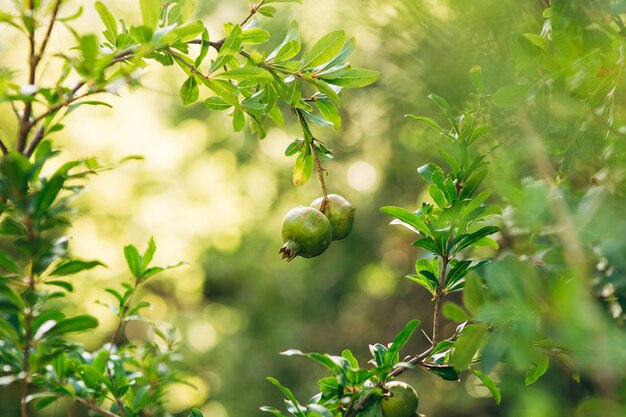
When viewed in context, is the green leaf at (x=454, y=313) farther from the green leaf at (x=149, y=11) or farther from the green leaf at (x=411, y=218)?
the green leaf at (x=149, y=11)

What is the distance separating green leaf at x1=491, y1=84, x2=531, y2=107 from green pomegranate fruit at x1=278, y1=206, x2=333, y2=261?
0.33 m

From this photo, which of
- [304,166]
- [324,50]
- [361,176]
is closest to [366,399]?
[304,166]

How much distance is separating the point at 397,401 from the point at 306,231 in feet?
1.01

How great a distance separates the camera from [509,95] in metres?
0.89

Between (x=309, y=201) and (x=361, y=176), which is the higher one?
(x=361, y=176)

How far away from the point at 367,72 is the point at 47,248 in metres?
0.54

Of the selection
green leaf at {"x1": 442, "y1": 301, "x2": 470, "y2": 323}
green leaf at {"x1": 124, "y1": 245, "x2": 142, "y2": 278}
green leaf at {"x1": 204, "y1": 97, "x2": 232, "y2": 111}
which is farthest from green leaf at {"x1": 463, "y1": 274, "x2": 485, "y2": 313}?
green leaf at {"x1": 124, "y1": 245, "x2": 142, "y2": 278}

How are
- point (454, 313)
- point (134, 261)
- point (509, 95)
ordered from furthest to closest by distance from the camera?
point (134, 261) < point (509, 95) < point (454, 313)

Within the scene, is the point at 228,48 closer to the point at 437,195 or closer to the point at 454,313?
the point at 437,195

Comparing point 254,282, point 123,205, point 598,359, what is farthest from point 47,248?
point 123,205

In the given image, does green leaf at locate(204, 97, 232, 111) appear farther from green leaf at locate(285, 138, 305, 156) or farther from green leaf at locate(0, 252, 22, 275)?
green leaf at locate(0, 252, 22, 275)

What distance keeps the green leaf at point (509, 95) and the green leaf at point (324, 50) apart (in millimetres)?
256

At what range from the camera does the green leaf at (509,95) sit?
0.89m

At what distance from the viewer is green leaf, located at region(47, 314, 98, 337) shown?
80cm
